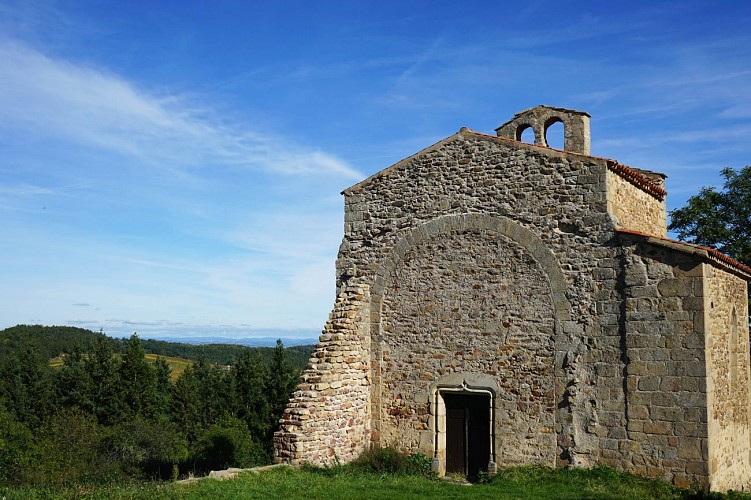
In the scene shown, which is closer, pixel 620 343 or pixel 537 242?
pixel 620 343

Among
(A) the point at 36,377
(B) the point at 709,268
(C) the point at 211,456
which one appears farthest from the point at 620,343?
(A) the point at 36,377

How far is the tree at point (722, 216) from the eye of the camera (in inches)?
758

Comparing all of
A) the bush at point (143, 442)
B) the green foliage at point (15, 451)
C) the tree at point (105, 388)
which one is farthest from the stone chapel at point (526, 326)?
the tree at point (105, 388)

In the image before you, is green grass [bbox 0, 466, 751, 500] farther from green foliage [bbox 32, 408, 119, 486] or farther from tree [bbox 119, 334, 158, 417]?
tree [bbox 119, 334, 158, 417]

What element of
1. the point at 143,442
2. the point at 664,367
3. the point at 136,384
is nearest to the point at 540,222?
the point at 664,367

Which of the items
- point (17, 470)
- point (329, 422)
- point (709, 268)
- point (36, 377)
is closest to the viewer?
point (709, 268)

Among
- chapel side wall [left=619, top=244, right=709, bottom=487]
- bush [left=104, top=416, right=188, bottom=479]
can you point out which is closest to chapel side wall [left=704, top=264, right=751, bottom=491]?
chapel side wall [left=619, top=244, right=709, bottom=487]

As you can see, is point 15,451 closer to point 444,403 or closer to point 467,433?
point 444,403

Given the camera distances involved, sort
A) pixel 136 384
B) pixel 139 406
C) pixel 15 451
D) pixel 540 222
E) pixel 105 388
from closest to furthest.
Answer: pixel 540 222, pixel 15 451, pixel 139 406, pixel 105 388, pixel 136 384

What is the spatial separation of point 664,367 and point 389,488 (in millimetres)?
5058

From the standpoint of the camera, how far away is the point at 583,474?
1131cm

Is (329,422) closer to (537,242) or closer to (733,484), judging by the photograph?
(537,242)

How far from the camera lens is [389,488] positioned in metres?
11.1

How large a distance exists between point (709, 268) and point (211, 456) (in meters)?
27.8
